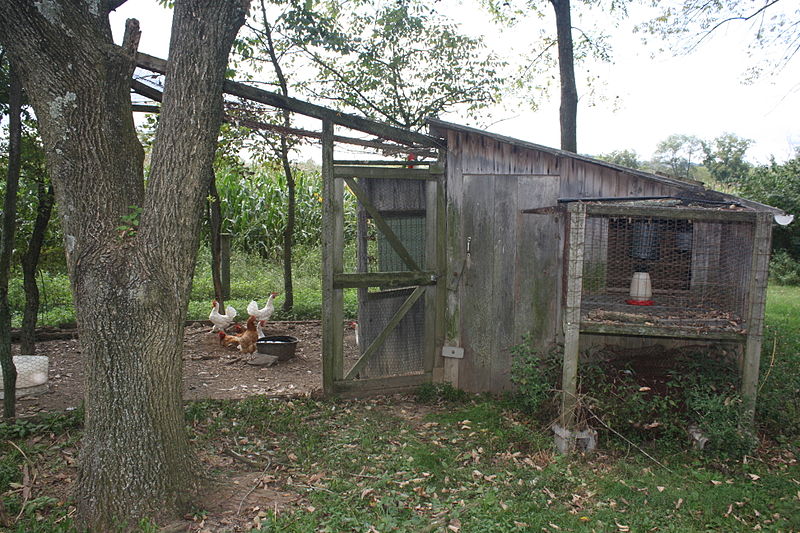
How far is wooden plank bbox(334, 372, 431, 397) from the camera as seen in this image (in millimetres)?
6039

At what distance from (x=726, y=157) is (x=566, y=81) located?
75.9 feet

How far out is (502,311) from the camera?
6215mm

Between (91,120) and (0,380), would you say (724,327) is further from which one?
(0,380)

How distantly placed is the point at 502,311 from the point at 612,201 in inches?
62.1

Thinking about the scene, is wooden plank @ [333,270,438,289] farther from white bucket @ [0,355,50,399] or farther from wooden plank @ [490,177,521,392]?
white bucket @ [0,355,50,399]

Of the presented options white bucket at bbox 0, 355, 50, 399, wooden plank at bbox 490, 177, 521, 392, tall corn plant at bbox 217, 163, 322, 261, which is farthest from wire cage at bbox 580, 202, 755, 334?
tall corn plant at bbox 217, 163, 322, 261

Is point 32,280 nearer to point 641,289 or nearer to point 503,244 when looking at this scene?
point 503,244

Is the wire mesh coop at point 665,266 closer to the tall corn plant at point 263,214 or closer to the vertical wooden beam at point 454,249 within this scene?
the vertical wooden beam at point 454,249

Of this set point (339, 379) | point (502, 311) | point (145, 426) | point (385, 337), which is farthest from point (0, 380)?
point (502, 311)

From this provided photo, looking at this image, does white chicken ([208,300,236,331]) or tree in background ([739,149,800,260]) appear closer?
white chicken ([208,300,236,331])

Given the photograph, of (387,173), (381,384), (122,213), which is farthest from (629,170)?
(122,213)

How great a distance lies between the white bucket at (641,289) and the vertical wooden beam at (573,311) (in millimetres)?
754

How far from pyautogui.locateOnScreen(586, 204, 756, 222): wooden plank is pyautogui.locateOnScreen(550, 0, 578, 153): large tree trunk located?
557cm

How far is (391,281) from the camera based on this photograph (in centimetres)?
603
